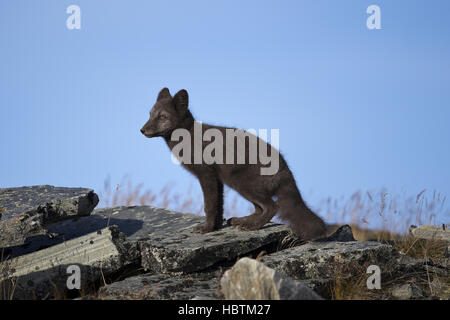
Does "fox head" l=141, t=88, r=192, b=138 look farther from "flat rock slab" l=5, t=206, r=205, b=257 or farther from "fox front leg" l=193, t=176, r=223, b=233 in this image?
"flat rock slab" l=5, t=206, r=205, b=257

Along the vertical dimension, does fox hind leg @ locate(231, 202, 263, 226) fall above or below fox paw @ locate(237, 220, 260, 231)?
above

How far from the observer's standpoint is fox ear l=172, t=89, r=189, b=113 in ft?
23.3

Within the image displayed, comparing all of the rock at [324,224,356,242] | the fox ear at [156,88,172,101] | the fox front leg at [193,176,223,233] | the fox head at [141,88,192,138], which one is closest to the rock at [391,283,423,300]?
the rock at [324,224,356,242]

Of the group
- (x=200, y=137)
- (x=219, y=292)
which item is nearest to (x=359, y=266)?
(x=219, y=292)

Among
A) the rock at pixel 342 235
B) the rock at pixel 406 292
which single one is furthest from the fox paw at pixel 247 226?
the rock at pixel 406 292

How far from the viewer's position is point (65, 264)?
6.48 meters

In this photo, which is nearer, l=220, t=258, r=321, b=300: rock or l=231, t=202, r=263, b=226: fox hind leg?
l=220, t=258, r=321, b=300: rock

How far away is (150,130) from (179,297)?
259 centimetres

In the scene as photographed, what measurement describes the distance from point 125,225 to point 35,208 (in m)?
1.91

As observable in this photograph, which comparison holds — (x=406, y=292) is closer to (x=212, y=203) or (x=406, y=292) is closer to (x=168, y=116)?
(x=212, y=203)

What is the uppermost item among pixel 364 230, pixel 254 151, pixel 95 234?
pixel 254 151

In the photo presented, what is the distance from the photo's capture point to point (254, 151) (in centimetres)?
707

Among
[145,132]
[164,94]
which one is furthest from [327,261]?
[164,94]
